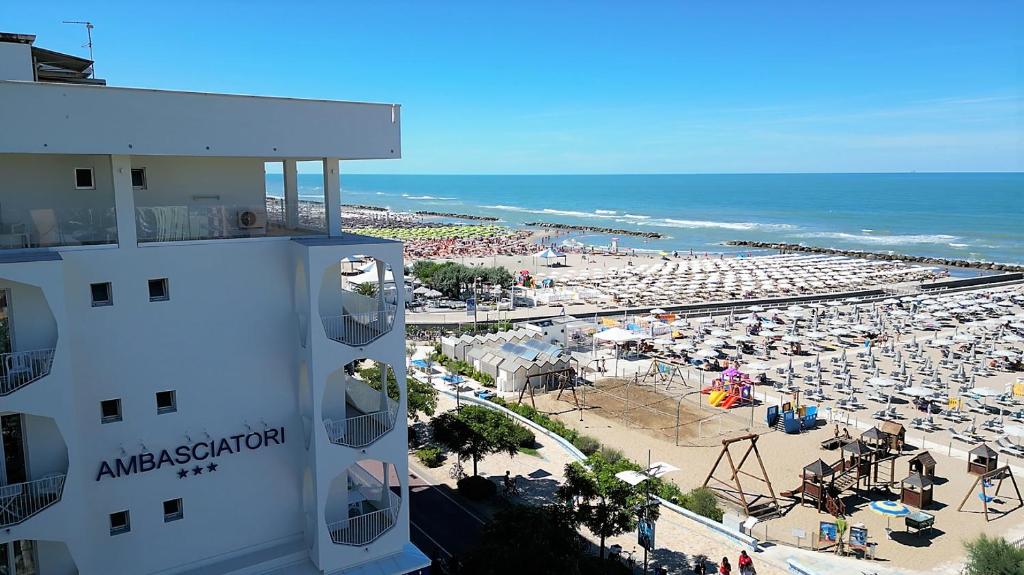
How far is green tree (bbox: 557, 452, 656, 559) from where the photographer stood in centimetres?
1571

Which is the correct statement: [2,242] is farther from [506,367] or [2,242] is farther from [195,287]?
[506,367]

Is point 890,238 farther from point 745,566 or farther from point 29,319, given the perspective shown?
point 29,319

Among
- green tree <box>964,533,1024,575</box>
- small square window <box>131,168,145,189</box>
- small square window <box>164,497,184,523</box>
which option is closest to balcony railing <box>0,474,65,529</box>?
small square window <box>164,497,184,523</box>

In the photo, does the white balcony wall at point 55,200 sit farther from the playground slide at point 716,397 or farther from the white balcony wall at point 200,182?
the playground slide at point 716,397

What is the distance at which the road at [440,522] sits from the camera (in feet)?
56.6

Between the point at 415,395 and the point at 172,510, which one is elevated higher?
the point at 172,510

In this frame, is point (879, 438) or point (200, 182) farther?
point (879, 438)

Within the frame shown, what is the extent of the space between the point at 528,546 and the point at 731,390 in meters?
19.0

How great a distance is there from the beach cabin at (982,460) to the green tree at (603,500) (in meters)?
11.4

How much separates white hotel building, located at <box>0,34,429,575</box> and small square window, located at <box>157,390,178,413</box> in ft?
0.10

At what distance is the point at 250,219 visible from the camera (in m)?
12.3

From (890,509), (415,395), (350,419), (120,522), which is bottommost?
(890,509)

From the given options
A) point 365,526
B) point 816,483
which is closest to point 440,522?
point 365,526

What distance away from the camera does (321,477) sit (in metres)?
12.4
